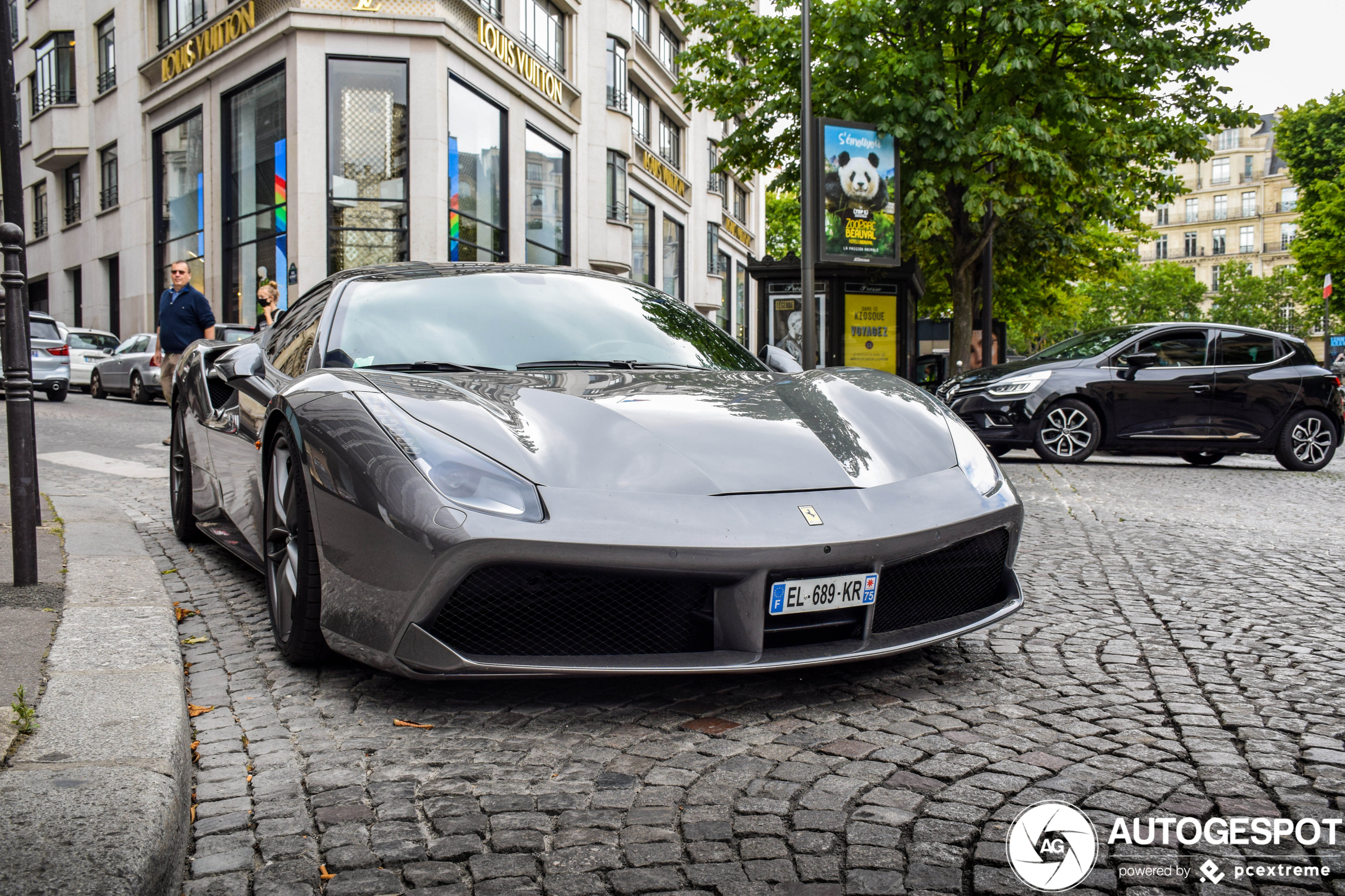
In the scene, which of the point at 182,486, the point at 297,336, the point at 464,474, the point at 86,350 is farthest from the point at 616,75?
the point at 464,474

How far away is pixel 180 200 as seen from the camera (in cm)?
2744

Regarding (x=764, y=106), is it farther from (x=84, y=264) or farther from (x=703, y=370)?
(x=84, y=264)

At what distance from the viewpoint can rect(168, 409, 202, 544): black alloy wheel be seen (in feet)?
17.5

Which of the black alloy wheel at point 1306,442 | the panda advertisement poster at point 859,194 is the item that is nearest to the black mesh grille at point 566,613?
the black alloy wheel at point 1306,442

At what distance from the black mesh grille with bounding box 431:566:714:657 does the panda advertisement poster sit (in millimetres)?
14766

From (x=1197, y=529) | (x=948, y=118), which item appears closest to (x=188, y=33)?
(x=948, y=118)

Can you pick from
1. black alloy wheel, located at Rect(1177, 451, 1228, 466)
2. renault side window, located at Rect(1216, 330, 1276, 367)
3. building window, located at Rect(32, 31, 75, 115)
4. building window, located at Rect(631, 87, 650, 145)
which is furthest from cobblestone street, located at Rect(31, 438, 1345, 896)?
building window, located at Rect(32, 31, 75, 115)

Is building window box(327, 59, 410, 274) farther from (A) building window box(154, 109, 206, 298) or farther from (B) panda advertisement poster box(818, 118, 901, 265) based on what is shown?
(B) panda advertisement poster box(818, 118, 901, 265)

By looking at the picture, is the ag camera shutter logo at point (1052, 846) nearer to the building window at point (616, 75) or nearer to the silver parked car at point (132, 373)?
the silver parked car at point (132, 373)

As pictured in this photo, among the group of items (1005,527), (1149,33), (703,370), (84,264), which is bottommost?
(1005,527)

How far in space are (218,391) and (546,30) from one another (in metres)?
24.5

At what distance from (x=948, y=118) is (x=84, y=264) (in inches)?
1056

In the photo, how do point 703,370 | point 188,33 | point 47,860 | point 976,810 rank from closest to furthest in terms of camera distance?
1. point 47,860
2. point 976,810
3. point 703,370
4. point 188,33

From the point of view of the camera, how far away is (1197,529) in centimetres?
647
